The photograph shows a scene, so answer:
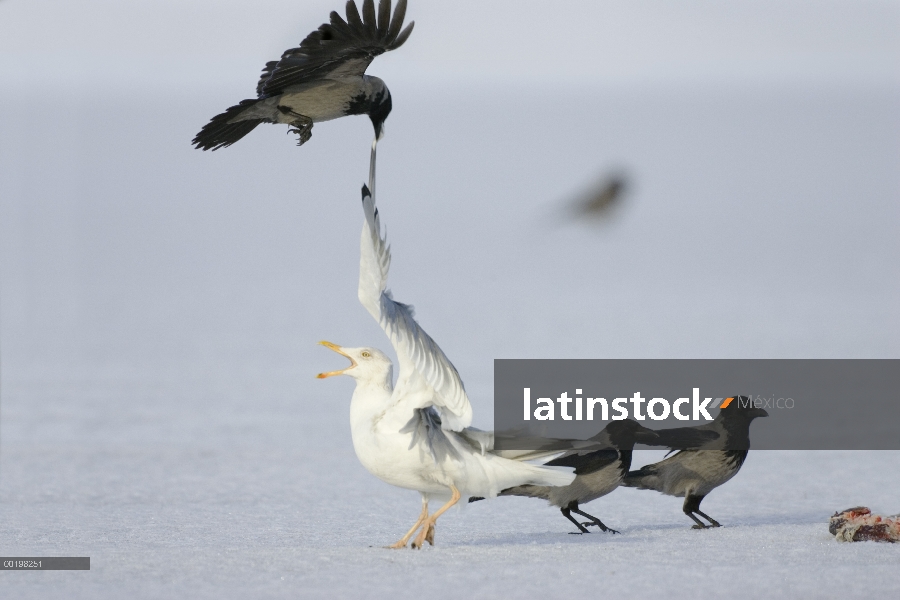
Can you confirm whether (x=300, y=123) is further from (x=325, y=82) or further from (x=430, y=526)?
(x=430, y=526)

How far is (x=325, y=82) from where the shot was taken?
5156 mm

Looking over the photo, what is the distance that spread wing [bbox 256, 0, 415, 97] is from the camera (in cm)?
490

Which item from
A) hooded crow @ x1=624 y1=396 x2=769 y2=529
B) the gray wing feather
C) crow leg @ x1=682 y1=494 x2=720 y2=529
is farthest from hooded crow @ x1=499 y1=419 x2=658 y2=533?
the gray wing feather

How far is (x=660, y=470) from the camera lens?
4984mm

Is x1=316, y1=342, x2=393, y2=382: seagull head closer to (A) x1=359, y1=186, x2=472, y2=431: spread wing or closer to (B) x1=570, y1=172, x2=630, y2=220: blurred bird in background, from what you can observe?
(A) x1=359, y1=186, x2=472, y2=431: spread wing

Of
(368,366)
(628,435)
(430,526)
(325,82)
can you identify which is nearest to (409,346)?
(368,366)

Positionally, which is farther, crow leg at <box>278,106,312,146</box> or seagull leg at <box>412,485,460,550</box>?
crow leg at <box>278,106,312,146</box>

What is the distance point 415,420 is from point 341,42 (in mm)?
1774

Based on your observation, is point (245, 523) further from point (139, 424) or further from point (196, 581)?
point (139, 424)

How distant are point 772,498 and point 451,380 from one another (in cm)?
Answer: 247
